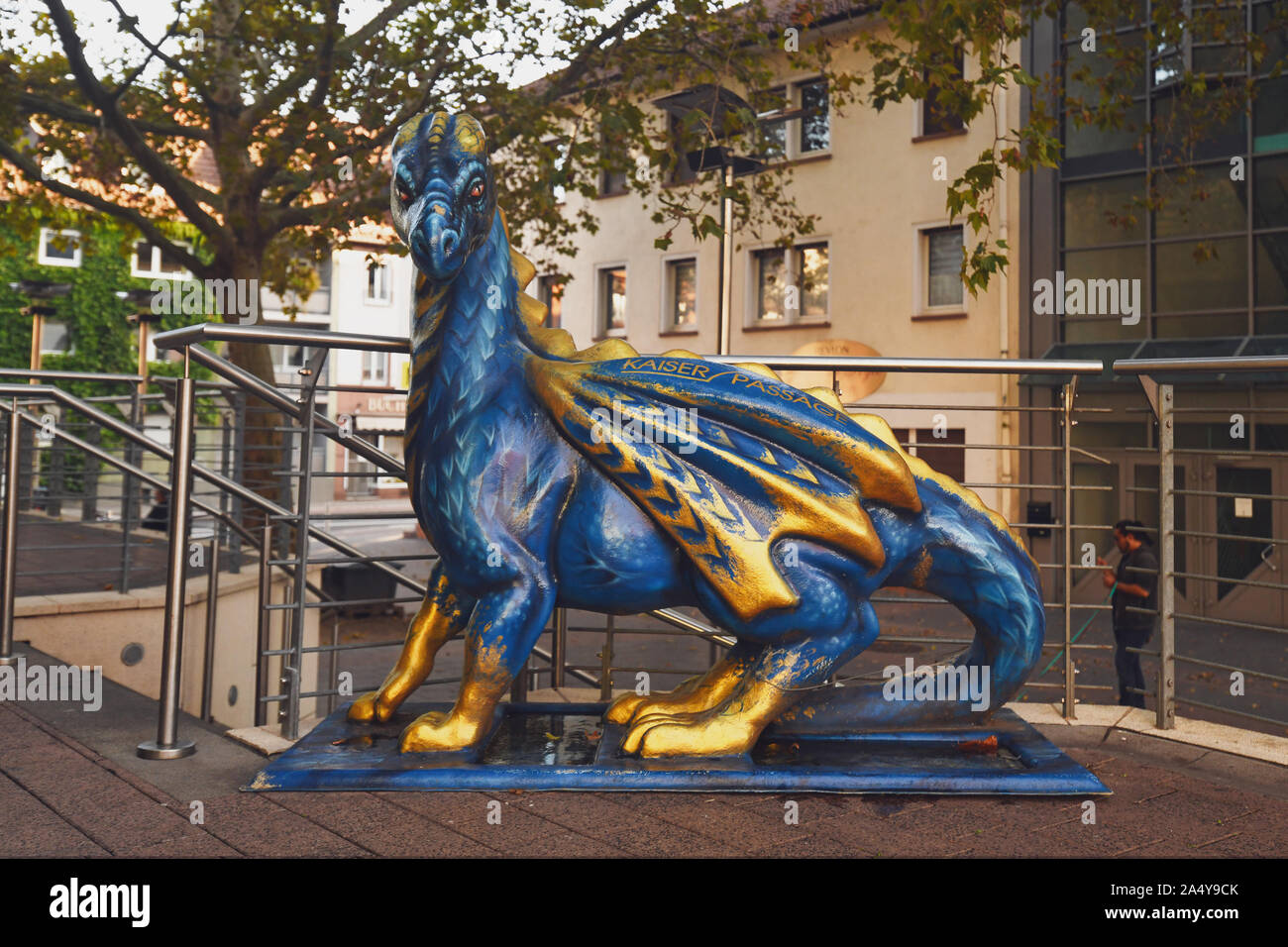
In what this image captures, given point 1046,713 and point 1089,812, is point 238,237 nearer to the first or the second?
point 1046,713

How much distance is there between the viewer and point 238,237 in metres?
11.4

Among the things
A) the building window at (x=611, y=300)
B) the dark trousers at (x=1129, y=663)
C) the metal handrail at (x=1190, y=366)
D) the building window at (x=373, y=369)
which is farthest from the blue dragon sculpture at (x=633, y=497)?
the building window at (x=373, y=369)

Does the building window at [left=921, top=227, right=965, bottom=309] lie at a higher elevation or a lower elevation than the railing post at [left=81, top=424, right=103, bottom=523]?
higher

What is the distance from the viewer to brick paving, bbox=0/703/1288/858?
2.40 meters

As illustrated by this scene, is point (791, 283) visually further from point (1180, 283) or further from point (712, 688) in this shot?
point (712, 688)

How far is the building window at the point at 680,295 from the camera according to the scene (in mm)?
20031

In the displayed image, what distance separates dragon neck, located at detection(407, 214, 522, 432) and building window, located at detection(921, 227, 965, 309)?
564 inches

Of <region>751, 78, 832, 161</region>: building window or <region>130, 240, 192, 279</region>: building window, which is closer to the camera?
<region>751, 78, 832, 161</region>: building window

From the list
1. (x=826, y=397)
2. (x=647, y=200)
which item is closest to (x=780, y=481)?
(x=826, y=397)

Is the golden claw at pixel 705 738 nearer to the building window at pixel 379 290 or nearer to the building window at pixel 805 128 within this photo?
the building window at pixel 805 128

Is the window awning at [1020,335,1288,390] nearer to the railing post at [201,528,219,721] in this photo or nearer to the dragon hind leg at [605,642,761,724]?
the railing post at [201,528,219,721]

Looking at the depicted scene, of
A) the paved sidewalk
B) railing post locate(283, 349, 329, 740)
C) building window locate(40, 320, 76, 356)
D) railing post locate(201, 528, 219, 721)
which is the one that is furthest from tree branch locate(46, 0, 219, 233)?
building window locate(40, 320, 76, 356)
